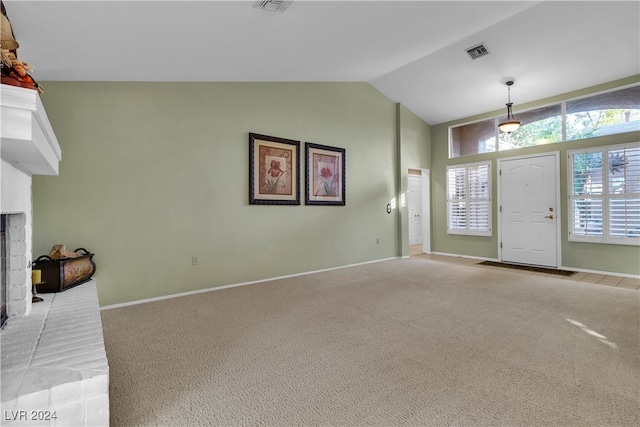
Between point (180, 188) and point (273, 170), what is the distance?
1378 mm

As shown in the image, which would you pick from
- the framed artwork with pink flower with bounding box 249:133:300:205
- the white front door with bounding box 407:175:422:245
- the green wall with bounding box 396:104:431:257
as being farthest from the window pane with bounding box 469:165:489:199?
the framed artwork with pink flower with bounding box 249:133:300:205

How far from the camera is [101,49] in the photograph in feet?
9.09

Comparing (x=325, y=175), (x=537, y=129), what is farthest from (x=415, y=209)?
(x=325, y=175)

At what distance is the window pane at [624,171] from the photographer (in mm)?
4734

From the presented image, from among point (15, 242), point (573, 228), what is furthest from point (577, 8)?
point (15, 242)

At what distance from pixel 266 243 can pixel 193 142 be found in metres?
1.73

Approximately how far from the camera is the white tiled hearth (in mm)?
1277

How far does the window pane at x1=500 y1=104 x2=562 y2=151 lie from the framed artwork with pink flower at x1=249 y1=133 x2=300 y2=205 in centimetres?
423

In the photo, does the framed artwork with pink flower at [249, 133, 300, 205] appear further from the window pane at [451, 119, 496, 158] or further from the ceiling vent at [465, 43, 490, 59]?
the window pane at [451, 119, 496, 158]

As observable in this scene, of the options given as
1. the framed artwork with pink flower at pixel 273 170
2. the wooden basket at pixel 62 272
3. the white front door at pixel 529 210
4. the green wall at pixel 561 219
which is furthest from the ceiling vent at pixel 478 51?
the wooden basket at pixel 62 272

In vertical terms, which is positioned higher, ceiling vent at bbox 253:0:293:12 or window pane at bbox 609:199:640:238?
ceiling vent at bbox 253:0:293:12

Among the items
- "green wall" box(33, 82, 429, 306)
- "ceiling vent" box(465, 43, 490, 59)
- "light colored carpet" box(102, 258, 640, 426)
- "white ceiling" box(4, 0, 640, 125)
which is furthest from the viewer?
"ceiling vent" box(465, 43, 490, 59)

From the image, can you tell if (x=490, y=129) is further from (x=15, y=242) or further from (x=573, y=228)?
(x=15, y=242)

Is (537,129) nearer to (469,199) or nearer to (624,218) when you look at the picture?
(469,199)
